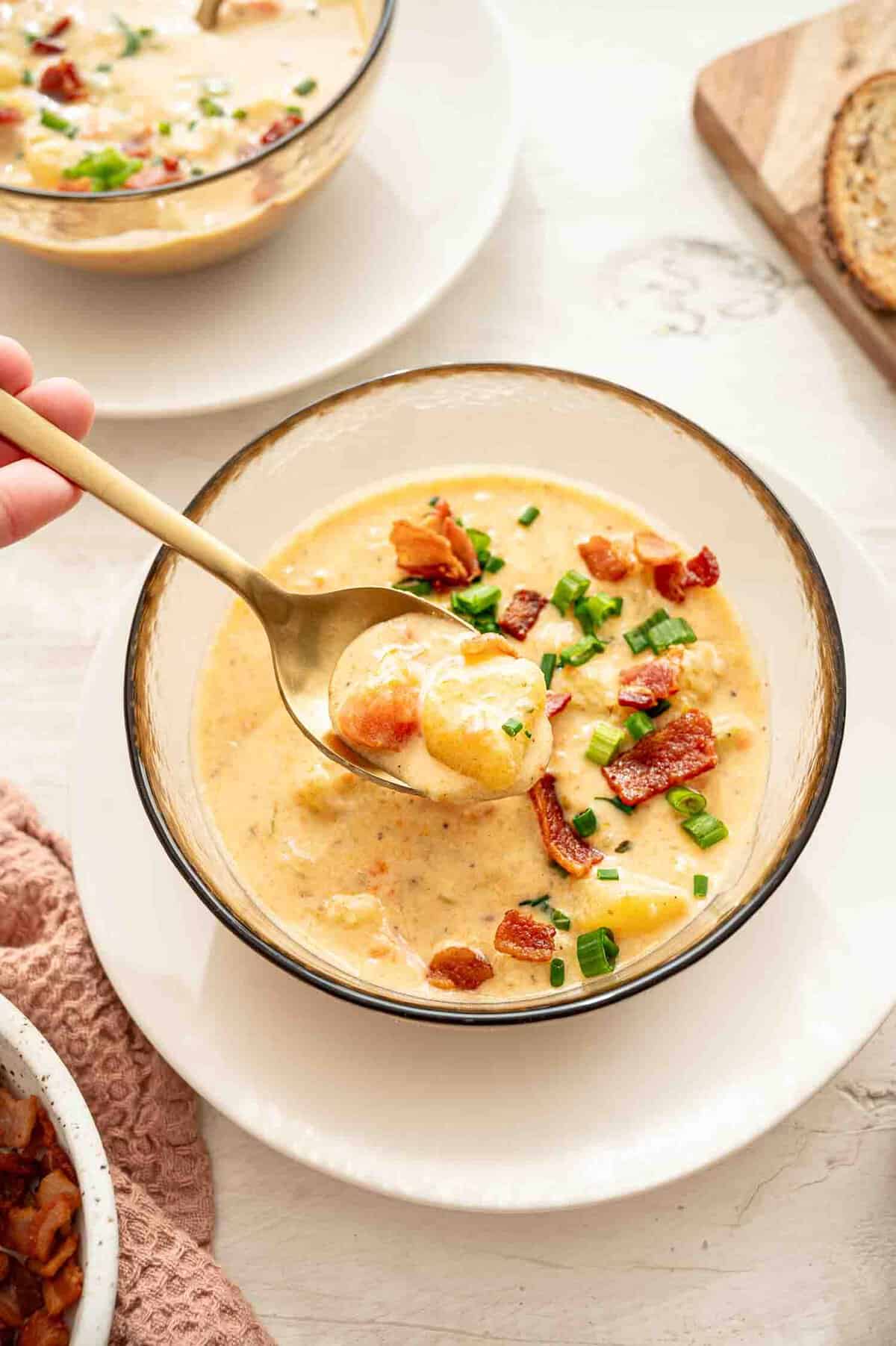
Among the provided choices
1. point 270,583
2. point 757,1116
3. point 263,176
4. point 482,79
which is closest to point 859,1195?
point 757,1116

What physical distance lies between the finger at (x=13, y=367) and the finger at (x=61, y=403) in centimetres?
2

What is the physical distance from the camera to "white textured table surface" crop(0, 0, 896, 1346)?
300 cm

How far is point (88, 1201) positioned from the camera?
2.66 m

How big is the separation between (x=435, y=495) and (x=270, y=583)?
803mm

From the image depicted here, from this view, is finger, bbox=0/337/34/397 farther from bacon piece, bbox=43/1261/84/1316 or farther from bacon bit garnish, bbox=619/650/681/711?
bacon piece, bbox=43/1261/84/1316

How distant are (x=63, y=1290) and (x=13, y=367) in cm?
190

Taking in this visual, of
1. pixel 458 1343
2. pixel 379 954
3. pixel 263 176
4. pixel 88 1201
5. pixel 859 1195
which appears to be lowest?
pixel 458 1343

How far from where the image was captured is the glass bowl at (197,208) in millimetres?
3564

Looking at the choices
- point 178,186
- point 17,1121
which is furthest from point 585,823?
point 178,186

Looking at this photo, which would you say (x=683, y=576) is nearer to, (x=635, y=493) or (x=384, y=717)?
(x=635, y=493)

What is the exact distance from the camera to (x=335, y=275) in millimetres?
4062

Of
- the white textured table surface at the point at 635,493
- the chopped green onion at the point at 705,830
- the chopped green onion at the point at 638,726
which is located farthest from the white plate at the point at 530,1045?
the chopped green onion at the point at 638,726

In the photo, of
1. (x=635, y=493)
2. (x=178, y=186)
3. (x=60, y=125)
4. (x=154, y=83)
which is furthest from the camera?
(x=154, y=83)

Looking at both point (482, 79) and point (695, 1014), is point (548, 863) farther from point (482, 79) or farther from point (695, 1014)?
point (482, 79)
